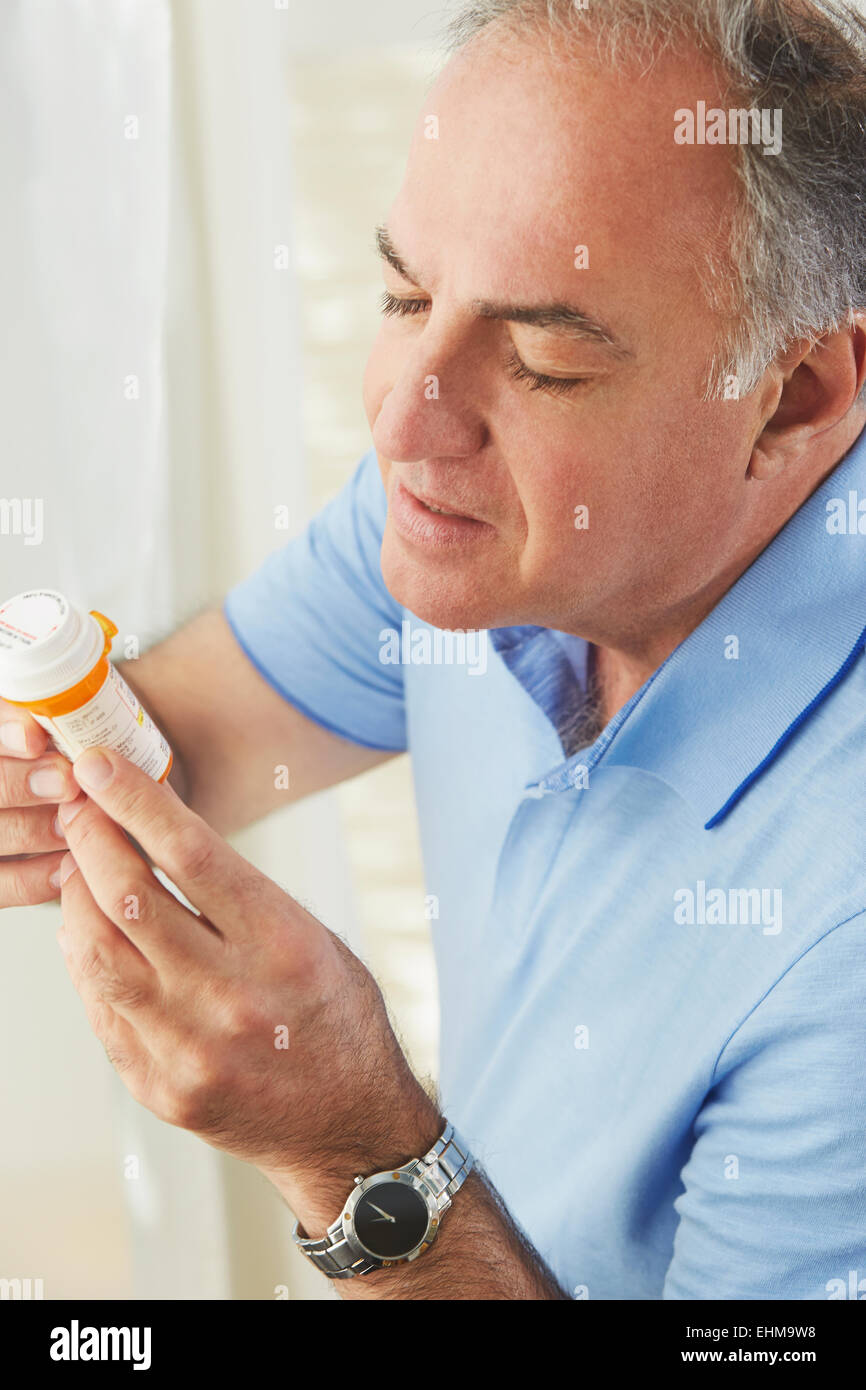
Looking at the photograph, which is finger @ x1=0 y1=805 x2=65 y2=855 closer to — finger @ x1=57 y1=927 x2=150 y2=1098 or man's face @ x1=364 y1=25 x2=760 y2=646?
finger @ x1=57 y1=927 x2=150 y2=1098

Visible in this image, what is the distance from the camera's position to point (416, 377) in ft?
2.23

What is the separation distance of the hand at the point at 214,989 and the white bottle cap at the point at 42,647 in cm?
5

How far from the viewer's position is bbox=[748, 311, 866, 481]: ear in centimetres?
72

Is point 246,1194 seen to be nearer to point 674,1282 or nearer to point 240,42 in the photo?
point 674,1282

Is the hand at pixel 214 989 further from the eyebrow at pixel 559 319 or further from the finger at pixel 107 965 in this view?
the eyebrow at pixel 559 319

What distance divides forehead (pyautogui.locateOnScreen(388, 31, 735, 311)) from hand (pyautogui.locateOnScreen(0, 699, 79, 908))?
1.11ft

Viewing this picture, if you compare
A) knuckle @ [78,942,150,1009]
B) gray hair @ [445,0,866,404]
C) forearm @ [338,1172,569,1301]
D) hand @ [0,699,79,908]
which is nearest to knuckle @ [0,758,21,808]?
hand @ [0,699,79,908]

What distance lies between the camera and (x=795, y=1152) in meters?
0.66

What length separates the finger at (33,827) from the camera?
27.6 inches
